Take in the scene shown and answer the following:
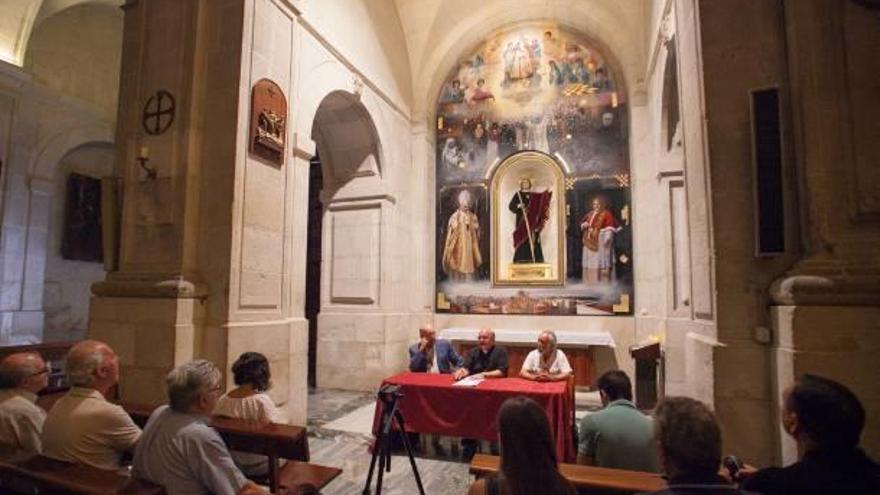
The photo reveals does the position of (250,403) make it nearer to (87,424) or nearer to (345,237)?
(87,424)

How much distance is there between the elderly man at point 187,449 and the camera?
1.94m

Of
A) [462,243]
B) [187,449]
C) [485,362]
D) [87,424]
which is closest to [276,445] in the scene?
[187,449]

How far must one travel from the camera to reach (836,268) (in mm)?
3092

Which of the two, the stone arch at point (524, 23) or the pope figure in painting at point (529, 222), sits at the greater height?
the stone arch at point (524, 23)

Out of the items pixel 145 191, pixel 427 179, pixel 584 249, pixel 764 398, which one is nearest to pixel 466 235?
pixel 427 179

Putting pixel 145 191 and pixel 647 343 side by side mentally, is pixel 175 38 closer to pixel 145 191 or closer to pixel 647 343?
pixel 145 191

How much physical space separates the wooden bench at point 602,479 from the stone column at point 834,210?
159 centimetres

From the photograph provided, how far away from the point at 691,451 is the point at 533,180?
23.8ft

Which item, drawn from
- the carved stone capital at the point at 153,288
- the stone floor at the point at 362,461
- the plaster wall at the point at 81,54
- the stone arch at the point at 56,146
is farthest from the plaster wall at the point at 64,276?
the stone floor at the point at 362,461

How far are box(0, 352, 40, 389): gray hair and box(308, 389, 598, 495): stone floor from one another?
213cm

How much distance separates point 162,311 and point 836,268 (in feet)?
16.4

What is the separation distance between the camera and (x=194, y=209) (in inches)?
180

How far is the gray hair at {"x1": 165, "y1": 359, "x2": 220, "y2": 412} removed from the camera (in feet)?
6.66

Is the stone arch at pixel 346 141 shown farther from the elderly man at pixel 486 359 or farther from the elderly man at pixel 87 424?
the elderly man at pixel 87 424
